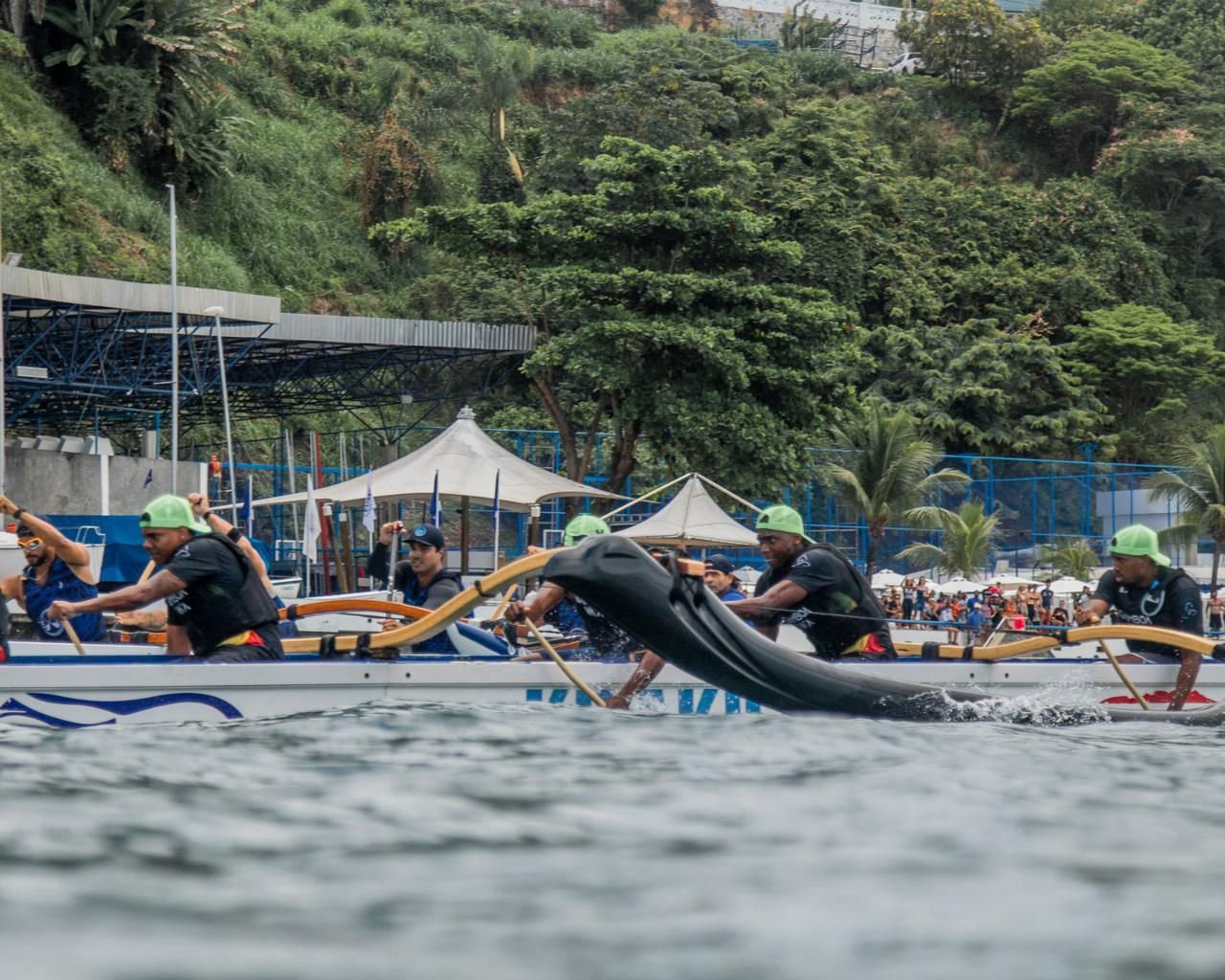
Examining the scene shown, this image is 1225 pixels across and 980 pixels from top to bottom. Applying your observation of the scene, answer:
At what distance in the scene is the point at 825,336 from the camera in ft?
105

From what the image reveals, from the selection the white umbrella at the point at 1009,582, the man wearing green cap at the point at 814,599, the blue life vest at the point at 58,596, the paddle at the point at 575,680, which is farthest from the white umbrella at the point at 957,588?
the paddle at the point at 575,680

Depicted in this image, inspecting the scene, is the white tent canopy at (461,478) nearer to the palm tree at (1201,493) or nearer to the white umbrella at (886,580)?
the white umbrella at (886,580)

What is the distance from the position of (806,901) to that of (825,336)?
27835 mm

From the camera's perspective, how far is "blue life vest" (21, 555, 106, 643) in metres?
11.6

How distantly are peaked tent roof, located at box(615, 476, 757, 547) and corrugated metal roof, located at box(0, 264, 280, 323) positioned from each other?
354 inches

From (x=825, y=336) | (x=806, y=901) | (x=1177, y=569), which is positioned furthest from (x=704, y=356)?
(x=806, y=901)

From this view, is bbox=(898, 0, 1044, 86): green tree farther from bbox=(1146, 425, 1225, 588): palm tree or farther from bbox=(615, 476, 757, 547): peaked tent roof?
bbox=(615, 476, 757, 547): peaked tent roof

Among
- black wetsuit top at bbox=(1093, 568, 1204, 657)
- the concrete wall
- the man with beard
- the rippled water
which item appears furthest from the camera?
the concrete wall

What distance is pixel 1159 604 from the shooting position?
1223cm

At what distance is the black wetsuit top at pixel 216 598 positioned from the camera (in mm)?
9594

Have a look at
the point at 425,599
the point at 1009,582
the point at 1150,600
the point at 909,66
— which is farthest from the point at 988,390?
the point at 425,599

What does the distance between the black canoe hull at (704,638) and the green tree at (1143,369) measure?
44.4 meters

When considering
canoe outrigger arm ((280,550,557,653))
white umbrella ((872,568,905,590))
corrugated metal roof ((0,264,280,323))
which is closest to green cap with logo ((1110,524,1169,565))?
canoe outrigger arm ((280,550,557,653))

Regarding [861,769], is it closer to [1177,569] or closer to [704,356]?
[1177,569]
